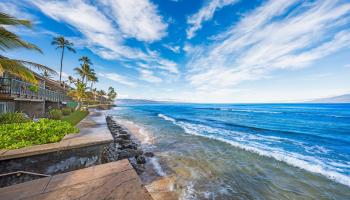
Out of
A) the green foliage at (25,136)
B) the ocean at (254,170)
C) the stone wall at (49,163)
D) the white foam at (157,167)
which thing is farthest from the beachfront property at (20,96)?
the white foam at (157,167)

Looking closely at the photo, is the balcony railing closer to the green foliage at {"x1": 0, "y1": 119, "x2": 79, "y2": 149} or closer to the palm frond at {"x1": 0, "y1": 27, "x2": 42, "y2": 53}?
the palm frond at {"x1": 0, "y1": 27, "x2": 42, "y2": 53}

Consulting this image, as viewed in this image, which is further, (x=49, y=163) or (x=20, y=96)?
(x=20, y=96)

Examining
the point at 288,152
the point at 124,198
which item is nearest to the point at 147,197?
the point at 124,198

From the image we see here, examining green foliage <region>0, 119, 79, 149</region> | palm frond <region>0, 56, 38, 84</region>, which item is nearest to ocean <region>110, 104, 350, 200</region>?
green foliage <region>0, 119, 79, 149</region>

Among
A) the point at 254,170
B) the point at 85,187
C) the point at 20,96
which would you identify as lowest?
the point at 254,170

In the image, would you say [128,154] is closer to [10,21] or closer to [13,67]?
[13,67]

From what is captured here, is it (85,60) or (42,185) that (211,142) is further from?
(85,60)

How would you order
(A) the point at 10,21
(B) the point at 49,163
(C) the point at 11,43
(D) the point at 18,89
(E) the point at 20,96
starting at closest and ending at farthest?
(B) the point at 49,163 < (A) the point at 10,21 < (C) the point at 11,43 < (D) the point at 18,89 < (E) the point at 20,96

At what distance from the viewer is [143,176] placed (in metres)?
6.81

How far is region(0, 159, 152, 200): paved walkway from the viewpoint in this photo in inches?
119

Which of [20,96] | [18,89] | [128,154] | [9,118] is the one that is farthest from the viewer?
[20,96]

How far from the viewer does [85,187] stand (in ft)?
10.8

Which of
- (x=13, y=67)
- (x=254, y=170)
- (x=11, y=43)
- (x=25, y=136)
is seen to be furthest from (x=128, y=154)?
(x=11, y=43)

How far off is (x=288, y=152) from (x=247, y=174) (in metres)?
5.49
